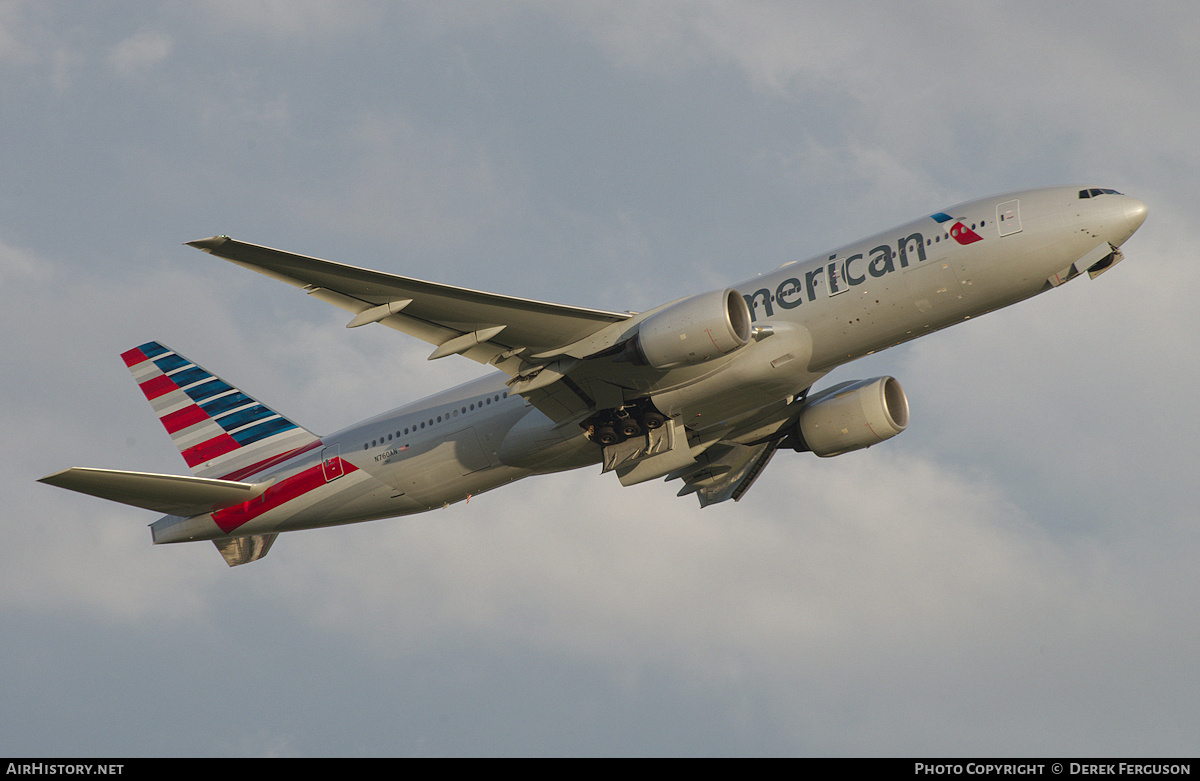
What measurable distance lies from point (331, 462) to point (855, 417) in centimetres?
1553

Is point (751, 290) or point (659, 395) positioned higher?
point (751, 290)

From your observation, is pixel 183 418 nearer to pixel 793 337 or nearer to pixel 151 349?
pixel 151 349

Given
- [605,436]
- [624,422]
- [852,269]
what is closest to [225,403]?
[605,436]

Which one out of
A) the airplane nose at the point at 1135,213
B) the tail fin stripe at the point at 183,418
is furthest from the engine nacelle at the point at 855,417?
the tail fin stripe at the point at 183,418

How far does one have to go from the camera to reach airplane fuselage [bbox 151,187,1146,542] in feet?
92.3

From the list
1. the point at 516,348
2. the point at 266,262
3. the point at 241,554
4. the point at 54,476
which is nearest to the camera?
the point at 266,262

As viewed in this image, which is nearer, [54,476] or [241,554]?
[54,476]

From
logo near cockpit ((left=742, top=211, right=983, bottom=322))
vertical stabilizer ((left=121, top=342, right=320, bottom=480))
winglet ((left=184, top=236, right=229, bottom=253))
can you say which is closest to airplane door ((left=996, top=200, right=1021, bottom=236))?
logo near cockpit ((left=742, top=211, right=983, bottom=322))

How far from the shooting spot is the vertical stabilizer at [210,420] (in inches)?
1446

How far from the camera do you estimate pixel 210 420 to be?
3797cm

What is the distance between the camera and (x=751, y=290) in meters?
30.5
